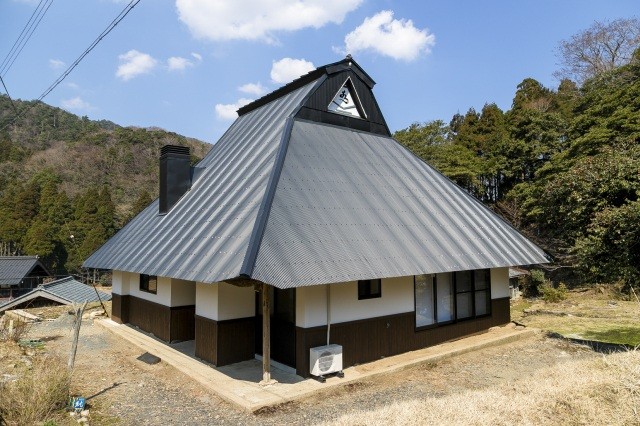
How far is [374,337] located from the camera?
891 cm

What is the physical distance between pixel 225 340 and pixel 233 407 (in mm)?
2074

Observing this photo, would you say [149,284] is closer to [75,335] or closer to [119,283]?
[119,283]

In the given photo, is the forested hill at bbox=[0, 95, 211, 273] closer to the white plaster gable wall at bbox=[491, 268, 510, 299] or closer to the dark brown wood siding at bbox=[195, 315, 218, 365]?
the dark brown wood siding at bbox=[195, 315, 218, 365]

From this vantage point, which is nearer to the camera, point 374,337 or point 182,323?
point 374,337

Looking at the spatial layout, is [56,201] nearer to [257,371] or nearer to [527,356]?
[257,371]

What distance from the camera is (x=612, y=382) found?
5.95 metres

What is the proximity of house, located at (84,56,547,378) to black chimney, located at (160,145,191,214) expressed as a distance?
4cm

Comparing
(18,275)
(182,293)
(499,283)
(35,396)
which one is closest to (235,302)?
(182,293)

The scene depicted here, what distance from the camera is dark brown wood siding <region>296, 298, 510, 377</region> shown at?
7.79 metres

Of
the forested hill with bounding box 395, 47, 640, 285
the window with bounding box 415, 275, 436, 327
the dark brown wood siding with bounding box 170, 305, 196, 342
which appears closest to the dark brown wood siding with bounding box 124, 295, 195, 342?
the dark brown wood siding with bounding box 170, 305, 196, 342

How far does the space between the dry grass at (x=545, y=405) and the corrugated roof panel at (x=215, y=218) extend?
3.30 metres

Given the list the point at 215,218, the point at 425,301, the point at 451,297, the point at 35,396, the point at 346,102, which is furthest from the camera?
the point at 346,102

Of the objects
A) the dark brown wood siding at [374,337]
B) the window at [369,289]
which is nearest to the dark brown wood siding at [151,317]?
the dark brown wood siding at [374,337]

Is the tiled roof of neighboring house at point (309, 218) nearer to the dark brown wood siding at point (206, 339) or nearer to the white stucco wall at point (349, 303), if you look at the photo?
the white stucco wall at point (349, 303)
